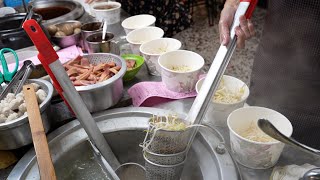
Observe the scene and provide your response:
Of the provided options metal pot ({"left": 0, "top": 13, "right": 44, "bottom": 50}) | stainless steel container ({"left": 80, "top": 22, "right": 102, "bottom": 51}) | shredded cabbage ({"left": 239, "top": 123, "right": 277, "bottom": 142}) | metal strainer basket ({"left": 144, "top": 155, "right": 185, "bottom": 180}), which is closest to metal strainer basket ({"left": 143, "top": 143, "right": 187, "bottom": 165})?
metal strainer basket ({"left": 144, "top": 155, "right": 185, "bottom": 180})

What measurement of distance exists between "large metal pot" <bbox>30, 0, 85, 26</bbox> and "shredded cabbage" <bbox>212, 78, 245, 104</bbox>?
1.43m

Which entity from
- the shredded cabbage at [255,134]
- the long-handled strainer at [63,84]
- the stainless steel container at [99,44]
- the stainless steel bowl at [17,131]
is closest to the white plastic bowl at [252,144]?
the shredded cabbage at [255,134]

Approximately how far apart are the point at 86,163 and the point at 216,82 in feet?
2.04

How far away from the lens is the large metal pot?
89.9 inches

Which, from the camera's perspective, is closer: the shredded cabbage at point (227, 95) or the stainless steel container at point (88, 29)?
the shredded cabbage at point (227, 95)

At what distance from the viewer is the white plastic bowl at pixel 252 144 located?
38.9 inches

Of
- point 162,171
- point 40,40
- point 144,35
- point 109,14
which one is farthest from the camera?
point 109,14

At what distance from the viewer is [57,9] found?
2436 millimetres

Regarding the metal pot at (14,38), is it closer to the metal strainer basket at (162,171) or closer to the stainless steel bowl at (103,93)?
the stainless steel bowl at (103,93)

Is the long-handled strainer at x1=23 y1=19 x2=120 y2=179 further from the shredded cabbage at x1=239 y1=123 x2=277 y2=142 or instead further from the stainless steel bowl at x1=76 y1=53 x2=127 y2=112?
the shredded cabbage at x1=239 y1=123 x2=277 y2=142

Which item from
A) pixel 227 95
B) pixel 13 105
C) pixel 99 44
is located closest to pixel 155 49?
pixel 99 44

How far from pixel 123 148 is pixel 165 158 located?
0.38 m

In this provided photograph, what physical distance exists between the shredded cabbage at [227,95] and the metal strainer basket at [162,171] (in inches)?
13.6

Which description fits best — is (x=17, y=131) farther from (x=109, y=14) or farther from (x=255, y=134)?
(x=109, y=14)
